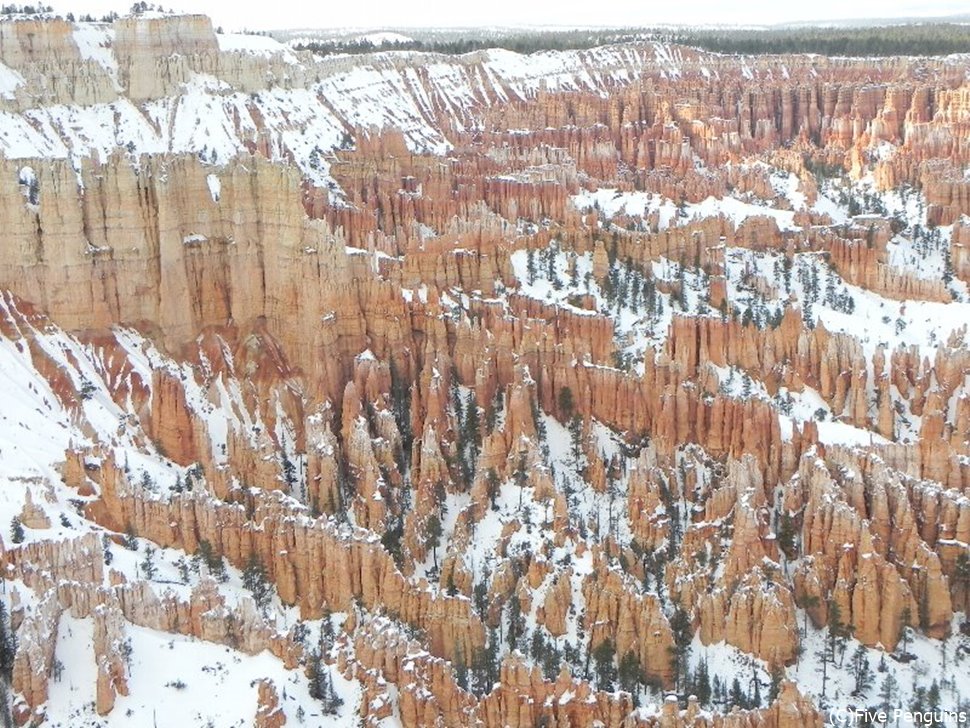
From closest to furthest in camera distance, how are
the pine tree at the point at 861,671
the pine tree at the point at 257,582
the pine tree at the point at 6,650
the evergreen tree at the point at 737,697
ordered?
the pine tree at the point at 6,650 < the evergreen tree at the point at 737,697 < the pine tree at the point at 861,671 < the pine tree at the point at 257,582

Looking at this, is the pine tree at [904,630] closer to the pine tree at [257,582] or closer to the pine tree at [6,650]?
the pine tree at [257,582]

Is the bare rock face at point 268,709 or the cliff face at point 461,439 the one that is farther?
the cliff face at point 461,439

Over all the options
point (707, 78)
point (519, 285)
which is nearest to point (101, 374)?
point (519, 285)

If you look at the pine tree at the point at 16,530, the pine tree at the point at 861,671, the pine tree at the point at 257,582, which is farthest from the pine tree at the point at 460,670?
the pine tree at the point at 16,530

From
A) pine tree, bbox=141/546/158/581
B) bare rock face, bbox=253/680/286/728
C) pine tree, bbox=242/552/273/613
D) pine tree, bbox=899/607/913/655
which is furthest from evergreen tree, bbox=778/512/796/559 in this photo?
pine tree, bbox=141/546/158/581

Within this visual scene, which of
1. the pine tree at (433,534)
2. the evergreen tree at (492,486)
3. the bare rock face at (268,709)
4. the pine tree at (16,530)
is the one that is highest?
the pine tree at (16,530)

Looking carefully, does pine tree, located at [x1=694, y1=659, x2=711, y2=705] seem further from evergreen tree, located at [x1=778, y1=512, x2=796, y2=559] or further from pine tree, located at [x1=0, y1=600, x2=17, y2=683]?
pine tree, located at [x1=0, y1=600, x2=17, y2=683]

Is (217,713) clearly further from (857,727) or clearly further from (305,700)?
(857,727)

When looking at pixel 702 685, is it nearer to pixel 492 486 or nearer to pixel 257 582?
pixel 492 486

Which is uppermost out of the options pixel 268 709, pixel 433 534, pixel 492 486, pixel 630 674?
pixel 492 486

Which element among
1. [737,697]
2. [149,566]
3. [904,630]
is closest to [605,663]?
[737,697]
